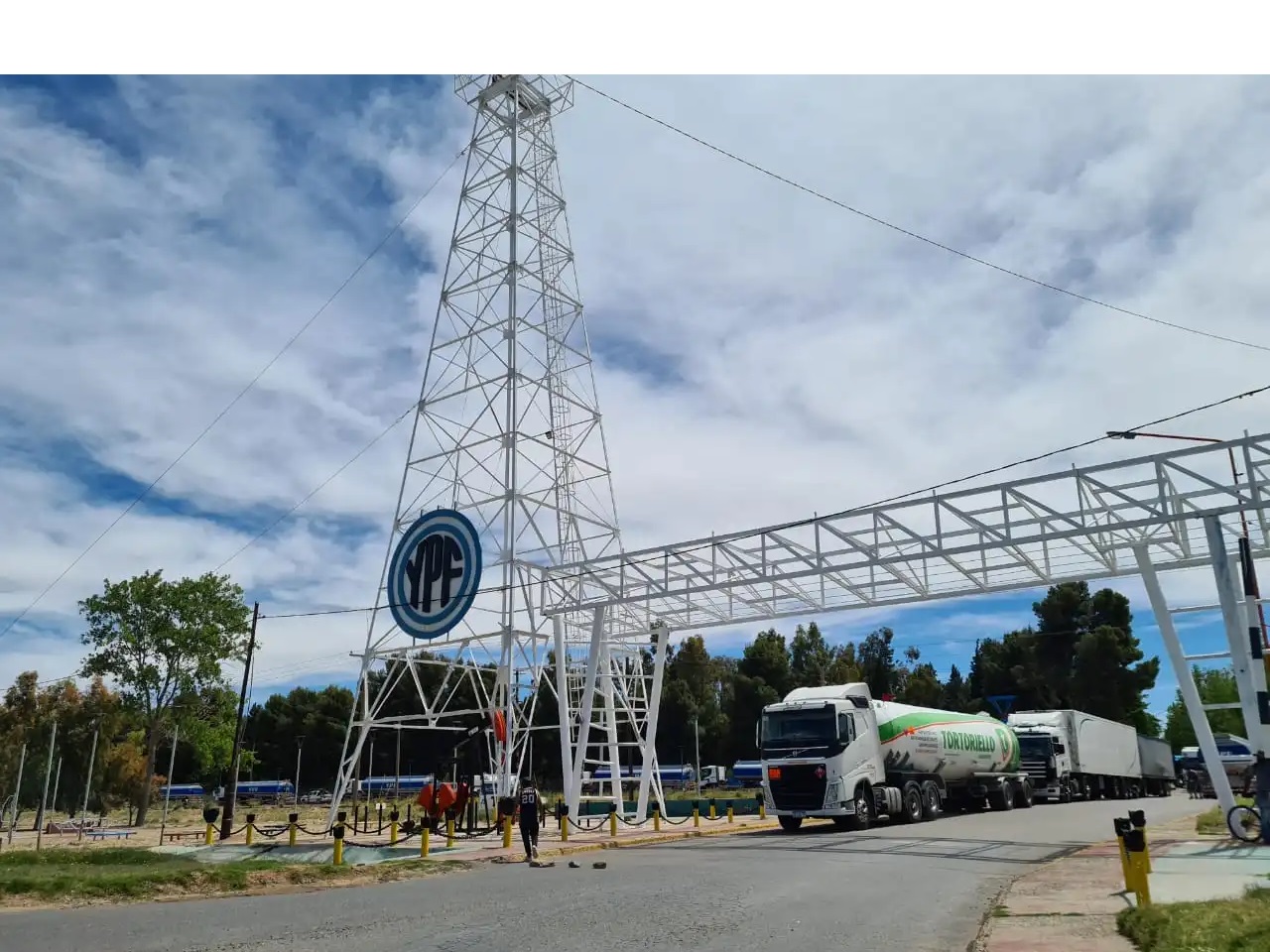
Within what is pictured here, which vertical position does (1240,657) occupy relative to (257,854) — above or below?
above

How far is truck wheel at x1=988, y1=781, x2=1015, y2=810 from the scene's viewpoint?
107 ft

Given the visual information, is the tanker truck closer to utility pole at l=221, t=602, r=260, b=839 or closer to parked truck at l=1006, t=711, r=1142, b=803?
parked truck at l=1006, t=711, r=1142, b=803

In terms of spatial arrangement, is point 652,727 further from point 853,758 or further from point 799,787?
point 853,758

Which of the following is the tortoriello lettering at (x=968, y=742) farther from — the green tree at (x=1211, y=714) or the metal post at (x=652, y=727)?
the green tree at (x=1211, y=714)

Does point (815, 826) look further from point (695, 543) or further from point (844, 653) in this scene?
point (844, 653)

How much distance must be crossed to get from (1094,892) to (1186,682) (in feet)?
29.4

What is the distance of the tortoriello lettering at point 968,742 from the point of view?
29.3 meters

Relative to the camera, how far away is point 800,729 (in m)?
25.0

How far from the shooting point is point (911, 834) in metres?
22.8

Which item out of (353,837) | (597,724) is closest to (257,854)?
(353,837)

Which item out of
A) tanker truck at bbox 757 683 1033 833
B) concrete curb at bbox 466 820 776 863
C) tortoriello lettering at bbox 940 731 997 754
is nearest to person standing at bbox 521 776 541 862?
concrete curb at bbox 466 820 776 863

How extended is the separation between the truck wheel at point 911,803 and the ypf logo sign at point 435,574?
45.3 feet

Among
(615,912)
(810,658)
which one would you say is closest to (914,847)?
(615,912)

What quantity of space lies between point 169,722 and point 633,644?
2539 centimetres
